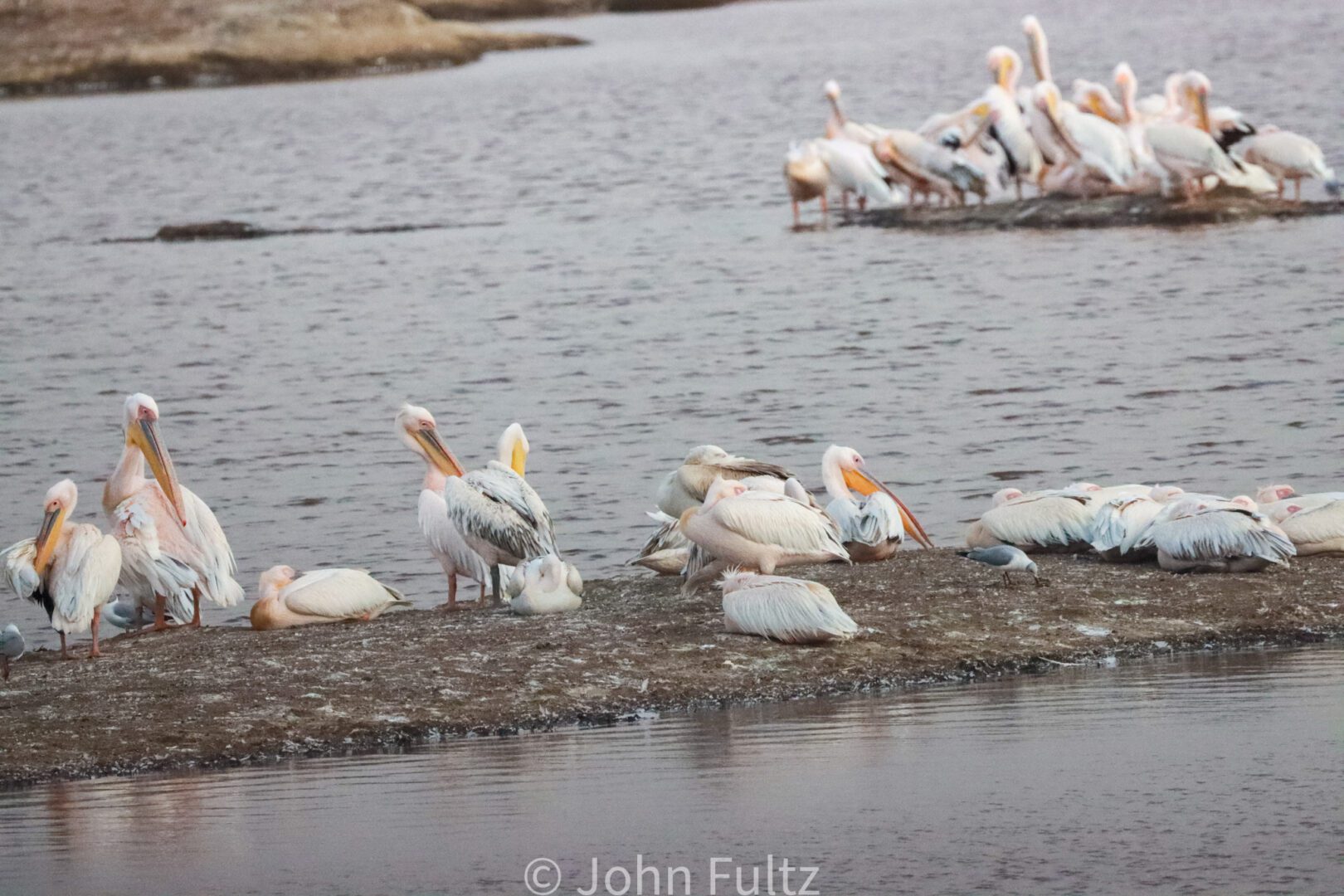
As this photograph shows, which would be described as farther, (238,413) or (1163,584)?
(238,413)

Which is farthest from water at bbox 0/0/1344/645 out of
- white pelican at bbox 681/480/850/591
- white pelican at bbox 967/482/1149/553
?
white pelican at bbox 681/480/850/591

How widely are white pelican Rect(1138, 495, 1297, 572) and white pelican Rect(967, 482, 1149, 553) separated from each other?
14.0 inches

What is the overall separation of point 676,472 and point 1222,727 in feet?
9.37

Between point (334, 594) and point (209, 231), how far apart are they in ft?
51.6

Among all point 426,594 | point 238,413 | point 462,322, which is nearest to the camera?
point 426,594

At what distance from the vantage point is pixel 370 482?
34.9 feet

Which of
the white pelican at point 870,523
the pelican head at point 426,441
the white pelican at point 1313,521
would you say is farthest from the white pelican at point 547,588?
the white pelican at point 1313,521

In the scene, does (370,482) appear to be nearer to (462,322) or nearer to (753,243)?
(462,322)

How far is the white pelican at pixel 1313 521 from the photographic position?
7.39 meters

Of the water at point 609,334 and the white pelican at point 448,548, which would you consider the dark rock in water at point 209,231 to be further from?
the white pelican at point 448,548

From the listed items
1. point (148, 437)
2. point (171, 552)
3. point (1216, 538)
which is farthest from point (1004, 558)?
point (148, 437)

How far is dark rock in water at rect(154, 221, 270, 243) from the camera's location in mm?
22312

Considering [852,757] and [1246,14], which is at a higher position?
[1246,14]

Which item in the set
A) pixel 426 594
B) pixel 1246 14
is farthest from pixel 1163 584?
pixel 1246 14
